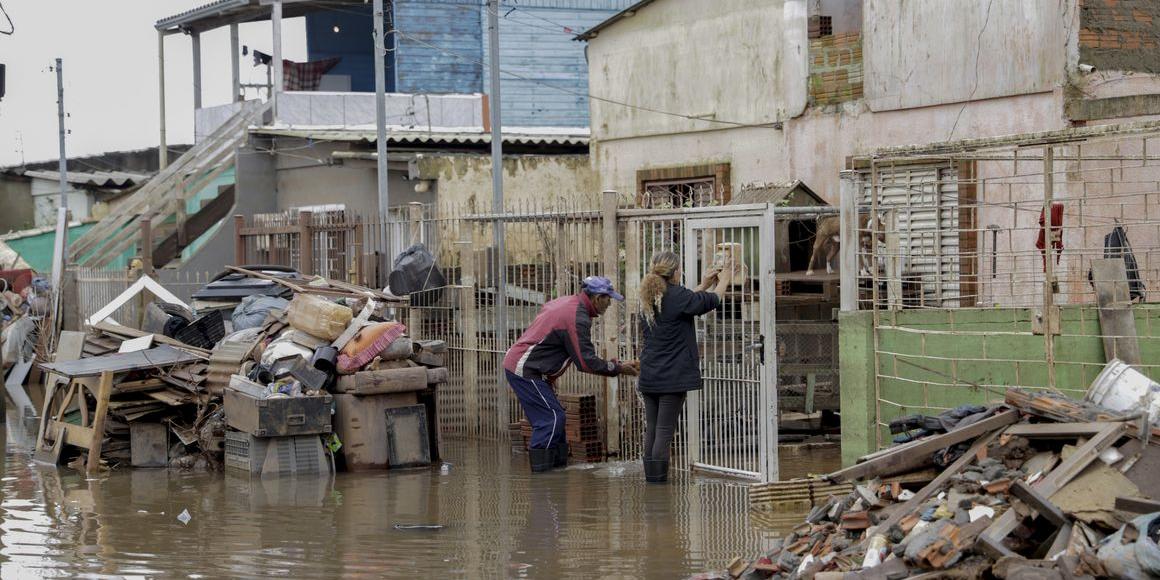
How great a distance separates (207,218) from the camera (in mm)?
28547

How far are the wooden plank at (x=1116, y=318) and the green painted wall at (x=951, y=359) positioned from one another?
4.1 inches

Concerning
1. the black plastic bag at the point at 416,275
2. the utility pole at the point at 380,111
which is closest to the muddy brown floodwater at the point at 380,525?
the black plastic bag at the point at 416,275

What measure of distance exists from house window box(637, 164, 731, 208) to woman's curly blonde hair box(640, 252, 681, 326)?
902 centimetres

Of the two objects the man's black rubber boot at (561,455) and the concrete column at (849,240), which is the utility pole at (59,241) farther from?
the concrete column at (849,240)

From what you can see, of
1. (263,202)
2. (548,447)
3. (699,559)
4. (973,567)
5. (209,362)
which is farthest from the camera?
(263,202)

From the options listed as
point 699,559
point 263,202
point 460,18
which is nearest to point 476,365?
point 699,559

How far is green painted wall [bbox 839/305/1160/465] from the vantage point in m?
9.98

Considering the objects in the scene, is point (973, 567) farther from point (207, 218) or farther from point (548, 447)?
point (207, 218)

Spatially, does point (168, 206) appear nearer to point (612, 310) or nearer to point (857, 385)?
point (612, 310)

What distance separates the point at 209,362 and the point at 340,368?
166 cm

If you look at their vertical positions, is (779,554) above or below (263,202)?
below

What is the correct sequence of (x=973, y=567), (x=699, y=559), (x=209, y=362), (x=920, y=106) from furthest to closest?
(x=920, y=106)
(x=209, y=362)
(x=699, y=559)
(x=973, y=567)

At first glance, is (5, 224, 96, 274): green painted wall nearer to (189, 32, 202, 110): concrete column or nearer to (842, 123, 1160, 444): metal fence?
(189, 32, 202, 110): concrete column

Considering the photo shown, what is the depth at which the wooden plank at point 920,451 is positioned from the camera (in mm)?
8203
